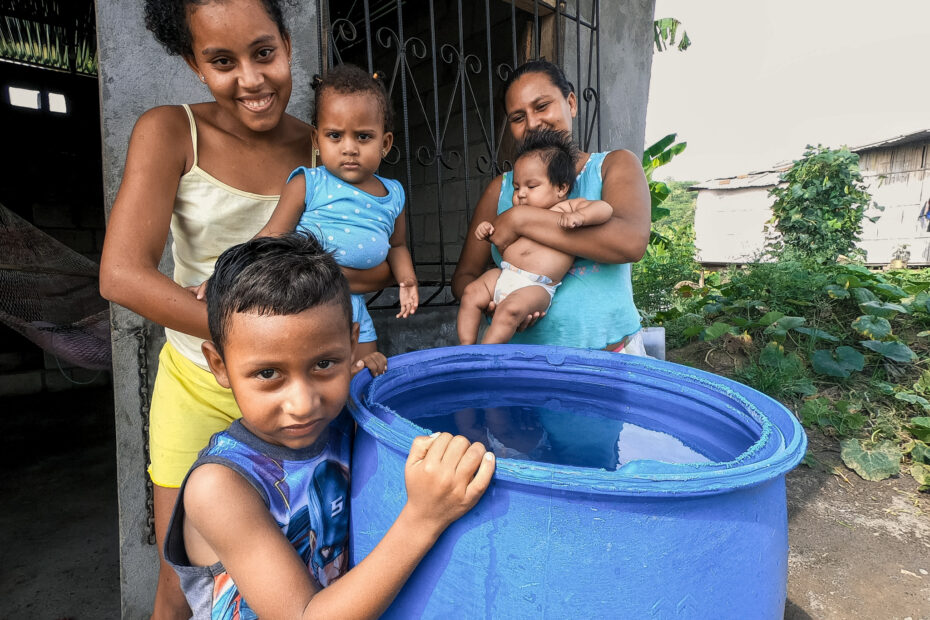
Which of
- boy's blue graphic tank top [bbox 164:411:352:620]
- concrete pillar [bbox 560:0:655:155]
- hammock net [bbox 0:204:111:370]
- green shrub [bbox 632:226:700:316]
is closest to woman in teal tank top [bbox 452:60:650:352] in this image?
boy's blue graphic tank top [bbox 164:411:352:620]

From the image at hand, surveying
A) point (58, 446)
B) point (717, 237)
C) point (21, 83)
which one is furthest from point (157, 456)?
point (717, 237)

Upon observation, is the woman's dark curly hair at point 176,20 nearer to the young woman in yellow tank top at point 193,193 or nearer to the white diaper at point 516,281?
the young woman in yellow tank top at point 193,193

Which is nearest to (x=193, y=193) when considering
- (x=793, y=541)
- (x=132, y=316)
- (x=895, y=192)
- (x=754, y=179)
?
(x=132, y=316)

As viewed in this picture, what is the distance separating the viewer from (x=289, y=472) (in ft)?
2.92

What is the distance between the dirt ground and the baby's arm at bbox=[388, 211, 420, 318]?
1718 millimetres

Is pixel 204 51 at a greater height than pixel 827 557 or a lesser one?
greater

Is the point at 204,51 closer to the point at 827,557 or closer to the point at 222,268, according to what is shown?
the point at 222,268

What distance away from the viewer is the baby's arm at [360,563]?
652 mm

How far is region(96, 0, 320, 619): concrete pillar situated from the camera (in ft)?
5.38

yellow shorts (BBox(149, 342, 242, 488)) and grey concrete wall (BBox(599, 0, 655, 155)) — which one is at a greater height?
grey concrete wall (BBox(599, 0, 655, 155))

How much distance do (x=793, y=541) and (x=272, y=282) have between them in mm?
2520

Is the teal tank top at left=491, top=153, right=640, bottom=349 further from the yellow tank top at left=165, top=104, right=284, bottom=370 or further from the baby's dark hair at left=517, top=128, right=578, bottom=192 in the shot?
the yellow tank top at left=165, top=104, right=284, bottom=370

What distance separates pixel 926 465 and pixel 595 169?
268 cm

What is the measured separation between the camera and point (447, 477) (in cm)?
64
